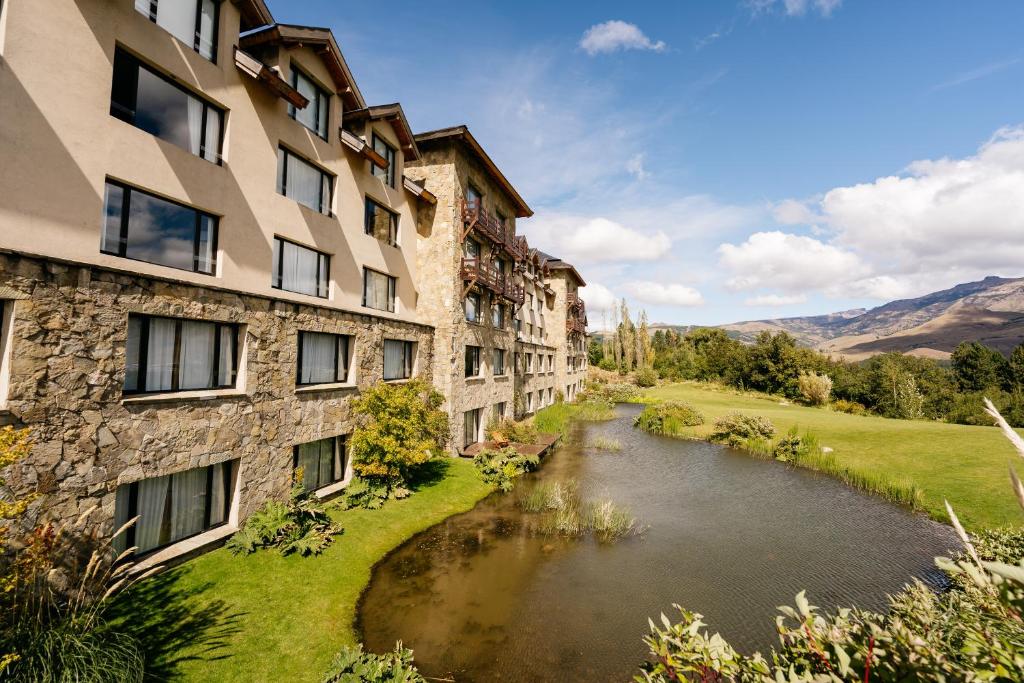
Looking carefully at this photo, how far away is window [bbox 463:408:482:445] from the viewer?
2570 cm

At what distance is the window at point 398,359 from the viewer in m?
20.6

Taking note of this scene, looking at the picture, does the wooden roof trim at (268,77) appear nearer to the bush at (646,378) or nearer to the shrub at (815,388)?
the shrub at (815,388)

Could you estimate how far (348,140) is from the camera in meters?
17.8

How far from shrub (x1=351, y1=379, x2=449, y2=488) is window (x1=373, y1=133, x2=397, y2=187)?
9785 mm

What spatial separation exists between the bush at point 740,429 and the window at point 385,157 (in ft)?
93.6

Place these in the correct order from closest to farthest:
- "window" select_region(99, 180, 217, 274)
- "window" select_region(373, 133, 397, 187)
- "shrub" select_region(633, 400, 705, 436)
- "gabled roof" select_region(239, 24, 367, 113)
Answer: "window" select_region(99, 180, 217, 274) → "gabled roof" select_region(239, 24, 367, 113) → "window" select_region(373, 133, 397, 187) → "shrub" select_region(633, 400, 705, 436)

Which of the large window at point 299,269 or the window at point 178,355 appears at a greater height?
the large window at point 299,269

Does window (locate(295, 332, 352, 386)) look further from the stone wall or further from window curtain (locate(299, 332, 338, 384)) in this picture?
the stone wall

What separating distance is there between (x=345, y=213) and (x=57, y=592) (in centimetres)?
1382

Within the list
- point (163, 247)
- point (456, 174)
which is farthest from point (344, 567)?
point (456, 174)

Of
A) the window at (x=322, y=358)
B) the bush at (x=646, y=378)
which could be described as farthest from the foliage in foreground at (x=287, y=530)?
the bush at (x=646, y=378)

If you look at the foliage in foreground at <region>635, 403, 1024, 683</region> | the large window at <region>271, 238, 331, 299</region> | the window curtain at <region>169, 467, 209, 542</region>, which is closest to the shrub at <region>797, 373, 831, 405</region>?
the foliage in foreground at <region>635, 403, 1024, 683</region>

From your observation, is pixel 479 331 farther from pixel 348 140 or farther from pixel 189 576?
Answer: pixel 189 576

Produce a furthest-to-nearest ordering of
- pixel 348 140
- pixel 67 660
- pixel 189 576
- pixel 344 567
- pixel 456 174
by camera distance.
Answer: pixel 456 174
pixel 348 140
pixel 344 567
pixel 189 576
pixel 67 660
